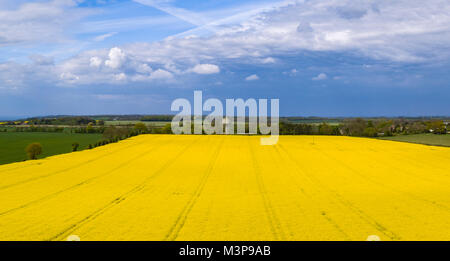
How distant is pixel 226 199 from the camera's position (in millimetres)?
21156

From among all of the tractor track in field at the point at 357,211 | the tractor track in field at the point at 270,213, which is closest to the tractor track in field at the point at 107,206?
the tractor track in field at the point at 270,213

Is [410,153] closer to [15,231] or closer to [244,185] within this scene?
[244,185]

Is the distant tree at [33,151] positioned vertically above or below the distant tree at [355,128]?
below

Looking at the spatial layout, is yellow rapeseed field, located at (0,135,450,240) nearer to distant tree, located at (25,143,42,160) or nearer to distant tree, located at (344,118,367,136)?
distant tree, located at (25,143,42,160)

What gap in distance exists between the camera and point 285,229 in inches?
576

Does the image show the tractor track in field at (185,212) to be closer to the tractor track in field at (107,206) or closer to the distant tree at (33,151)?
the tractor track in field at (107,206)

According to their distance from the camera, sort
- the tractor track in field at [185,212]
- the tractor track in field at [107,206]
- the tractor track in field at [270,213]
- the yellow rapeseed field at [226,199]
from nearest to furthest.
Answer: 1. the tractor track in field at [185,212]
2. the tractor track in field at [270,213]
3. the tractor track in field at [107,206]
4. the yellow rapeseed field at [226,199]

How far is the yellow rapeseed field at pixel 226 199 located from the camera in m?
14.4

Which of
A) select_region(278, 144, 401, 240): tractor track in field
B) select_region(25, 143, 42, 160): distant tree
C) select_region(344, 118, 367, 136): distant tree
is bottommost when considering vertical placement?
select_region(278, 144, 401, 240): tractor track in field

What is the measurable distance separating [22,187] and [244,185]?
16136 mm

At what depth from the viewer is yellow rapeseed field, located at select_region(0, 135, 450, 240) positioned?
14.4 meters

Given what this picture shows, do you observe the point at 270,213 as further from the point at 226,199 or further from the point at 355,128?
the point at 355,128

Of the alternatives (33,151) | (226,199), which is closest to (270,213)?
(226,199)

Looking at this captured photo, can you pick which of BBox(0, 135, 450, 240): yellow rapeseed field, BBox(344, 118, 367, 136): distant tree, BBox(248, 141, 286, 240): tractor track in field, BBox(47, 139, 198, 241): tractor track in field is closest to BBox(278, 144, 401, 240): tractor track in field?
BBox(0, 135, 450, 240): yellow rapeseed field
